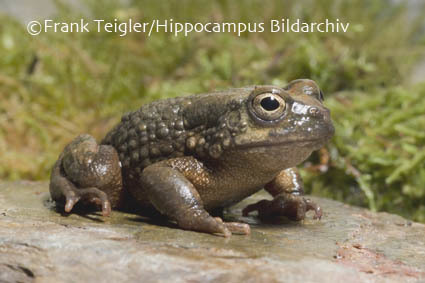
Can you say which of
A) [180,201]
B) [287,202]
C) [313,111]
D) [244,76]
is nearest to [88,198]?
[180,201]

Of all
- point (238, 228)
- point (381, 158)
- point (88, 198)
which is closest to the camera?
point (238, 228)

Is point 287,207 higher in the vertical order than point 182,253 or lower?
higher

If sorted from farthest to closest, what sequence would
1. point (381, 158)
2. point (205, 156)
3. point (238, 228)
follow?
point (381, 158) < point (205, 156) < point (238, 228)

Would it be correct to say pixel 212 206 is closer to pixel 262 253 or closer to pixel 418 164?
pixel 262 253

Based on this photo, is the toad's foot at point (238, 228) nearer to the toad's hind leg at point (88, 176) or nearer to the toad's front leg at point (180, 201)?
→ the toad's front leg at point (180, 201)

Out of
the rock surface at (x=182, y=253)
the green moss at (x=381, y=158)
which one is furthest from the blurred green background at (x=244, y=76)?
the rock surface at (x=182, y=253)

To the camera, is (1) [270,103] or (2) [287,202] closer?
(1) [270,103]

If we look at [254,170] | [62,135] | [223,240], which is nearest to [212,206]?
[254,170]

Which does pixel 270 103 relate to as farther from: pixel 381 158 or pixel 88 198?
pixel 381 158
